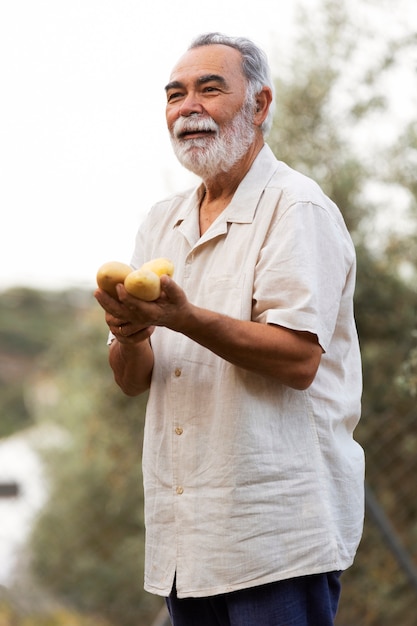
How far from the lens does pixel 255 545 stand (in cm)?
162

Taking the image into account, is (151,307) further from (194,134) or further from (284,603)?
(284,603)

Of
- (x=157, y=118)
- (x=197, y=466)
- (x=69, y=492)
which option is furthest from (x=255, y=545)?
(x=69, y=492)

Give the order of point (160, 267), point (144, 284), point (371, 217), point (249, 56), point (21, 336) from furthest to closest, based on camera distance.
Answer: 1. point (21, 336)
2. point (371, 217)
3. point (249, 56)
4. point (160, 267)
5. point (144, 284)

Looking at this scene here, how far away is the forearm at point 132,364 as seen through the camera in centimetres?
181

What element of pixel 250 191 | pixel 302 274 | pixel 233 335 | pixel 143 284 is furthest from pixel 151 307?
pixel 250 191

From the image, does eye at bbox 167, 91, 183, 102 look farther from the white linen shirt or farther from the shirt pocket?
the shirt pocket

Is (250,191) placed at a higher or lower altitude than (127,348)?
higher

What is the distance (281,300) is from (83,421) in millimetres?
5549

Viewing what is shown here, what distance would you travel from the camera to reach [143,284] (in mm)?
1501

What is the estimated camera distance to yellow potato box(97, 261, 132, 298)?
1571mm

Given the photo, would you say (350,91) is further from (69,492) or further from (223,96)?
(69,492)

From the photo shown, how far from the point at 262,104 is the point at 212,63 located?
A: 132 mm

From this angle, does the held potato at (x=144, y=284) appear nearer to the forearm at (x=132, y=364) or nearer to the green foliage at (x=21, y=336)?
the forearm at (x=132, y=364)

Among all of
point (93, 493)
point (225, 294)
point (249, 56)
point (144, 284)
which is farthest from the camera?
point (93, 493)
